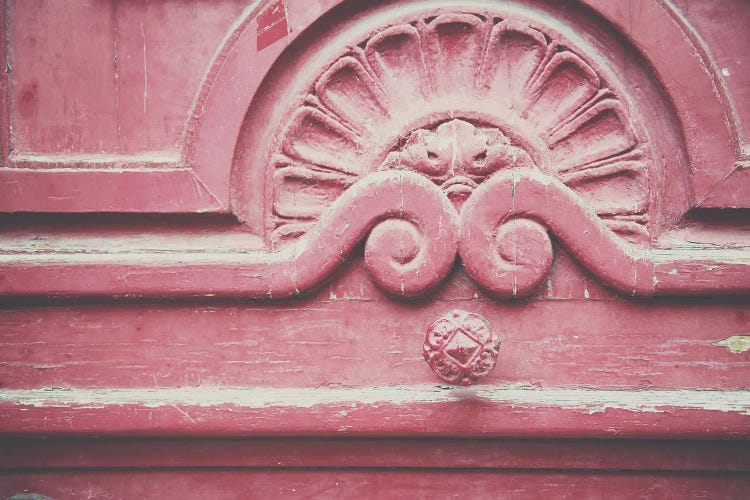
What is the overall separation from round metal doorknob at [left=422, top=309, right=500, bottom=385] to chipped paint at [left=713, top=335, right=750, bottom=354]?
1.41 ft

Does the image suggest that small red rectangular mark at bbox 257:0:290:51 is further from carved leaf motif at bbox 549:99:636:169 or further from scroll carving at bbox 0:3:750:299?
carved leaf motif at bbox 549:99:636:169

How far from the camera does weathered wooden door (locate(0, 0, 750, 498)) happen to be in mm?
967

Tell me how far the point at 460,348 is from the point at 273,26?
66cm

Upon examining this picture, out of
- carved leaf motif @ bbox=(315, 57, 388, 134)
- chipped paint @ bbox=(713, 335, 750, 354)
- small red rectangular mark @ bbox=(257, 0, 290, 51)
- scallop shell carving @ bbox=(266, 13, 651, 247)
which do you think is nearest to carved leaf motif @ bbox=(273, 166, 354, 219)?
scallop shell carving @ bbox=(266, 13, 651, 247)

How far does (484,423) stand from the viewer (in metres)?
0.97

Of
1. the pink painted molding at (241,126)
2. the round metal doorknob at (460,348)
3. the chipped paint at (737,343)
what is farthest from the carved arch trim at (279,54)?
the round metal doorknob at (460,348)

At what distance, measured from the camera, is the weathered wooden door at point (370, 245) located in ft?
3.17

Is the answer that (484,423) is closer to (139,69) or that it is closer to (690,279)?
(690,279)

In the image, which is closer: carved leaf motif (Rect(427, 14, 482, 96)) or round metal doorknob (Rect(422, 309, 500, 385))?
round metal doorknob (Rect(422, 309, 500, 385))

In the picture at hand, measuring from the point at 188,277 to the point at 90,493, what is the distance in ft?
1.52

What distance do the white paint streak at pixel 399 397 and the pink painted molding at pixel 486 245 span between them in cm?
18

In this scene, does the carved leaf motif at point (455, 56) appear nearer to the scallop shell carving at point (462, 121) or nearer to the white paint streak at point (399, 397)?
the scallop shell carving at point (462, 121)

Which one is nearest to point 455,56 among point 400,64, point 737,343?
point 400,64

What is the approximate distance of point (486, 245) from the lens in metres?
0.96
